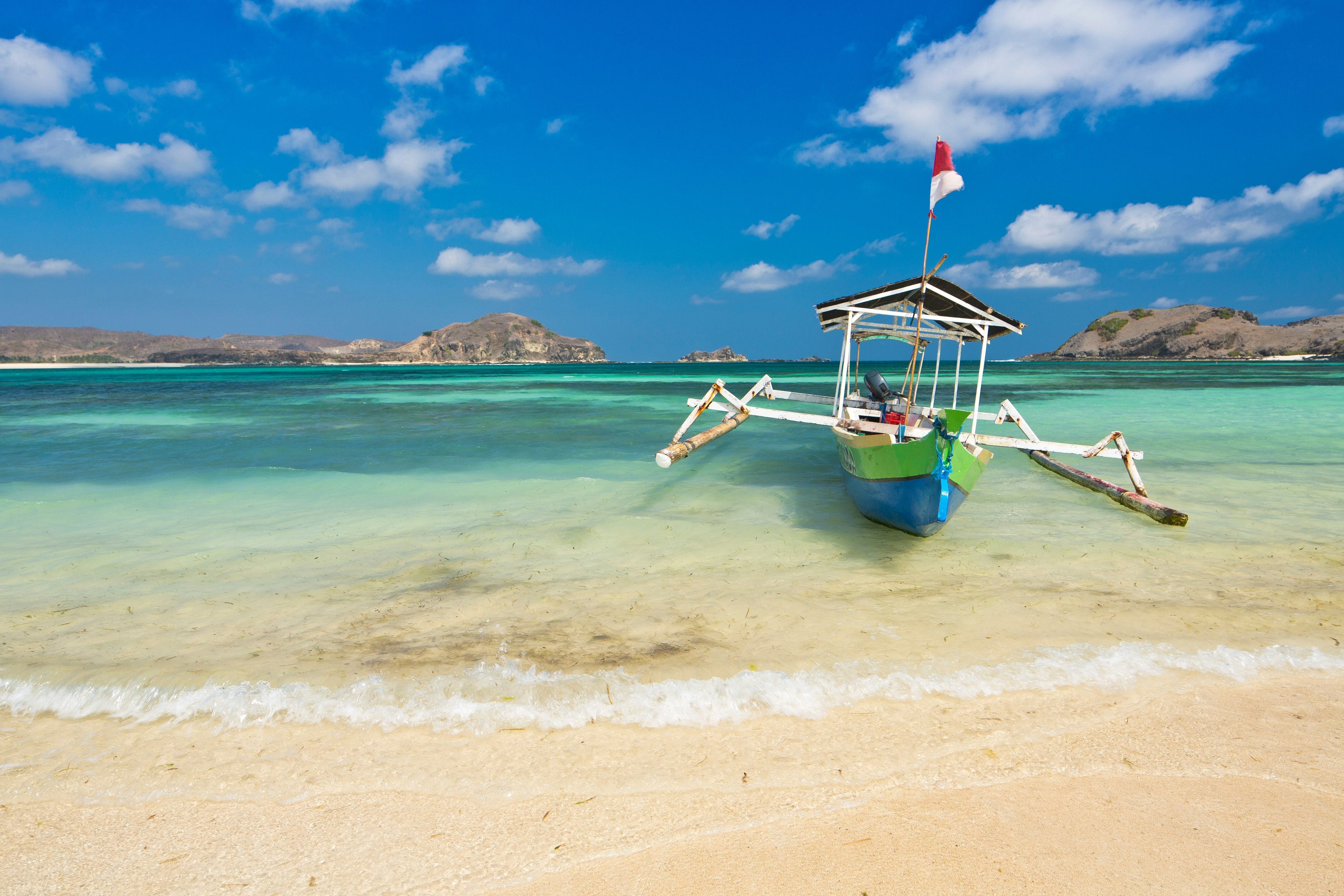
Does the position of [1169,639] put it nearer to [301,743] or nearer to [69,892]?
[301,743]

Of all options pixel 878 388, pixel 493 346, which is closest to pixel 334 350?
pixel 493 346

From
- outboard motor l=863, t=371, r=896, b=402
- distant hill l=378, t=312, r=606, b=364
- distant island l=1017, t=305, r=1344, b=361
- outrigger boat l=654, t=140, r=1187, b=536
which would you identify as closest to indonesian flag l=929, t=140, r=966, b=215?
outrigger boat l=654, t=140, r=1187, b=536

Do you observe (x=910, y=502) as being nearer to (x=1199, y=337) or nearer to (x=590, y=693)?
(x=590, y=693)

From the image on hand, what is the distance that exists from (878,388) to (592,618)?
7.18 metres

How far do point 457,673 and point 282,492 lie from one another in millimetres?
7343

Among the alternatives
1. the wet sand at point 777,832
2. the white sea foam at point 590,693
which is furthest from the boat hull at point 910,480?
the wet sand at point 777,832

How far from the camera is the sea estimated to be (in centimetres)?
297

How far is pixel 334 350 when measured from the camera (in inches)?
6698

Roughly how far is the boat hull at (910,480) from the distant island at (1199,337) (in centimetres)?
12655

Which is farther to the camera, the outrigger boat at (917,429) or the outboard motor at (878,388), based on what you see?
the outboard motor at (878,388)

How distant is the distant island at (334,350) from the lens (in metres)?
119

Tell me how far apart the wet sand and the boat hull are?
300 cm

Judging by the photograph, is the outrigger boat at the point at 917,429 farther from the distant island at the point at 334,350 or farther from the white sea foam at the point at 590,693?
the distant island at the point at 334,350

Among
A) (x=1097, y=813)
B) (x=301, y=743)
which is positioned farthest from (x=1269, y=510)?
(x=301, y=743)
